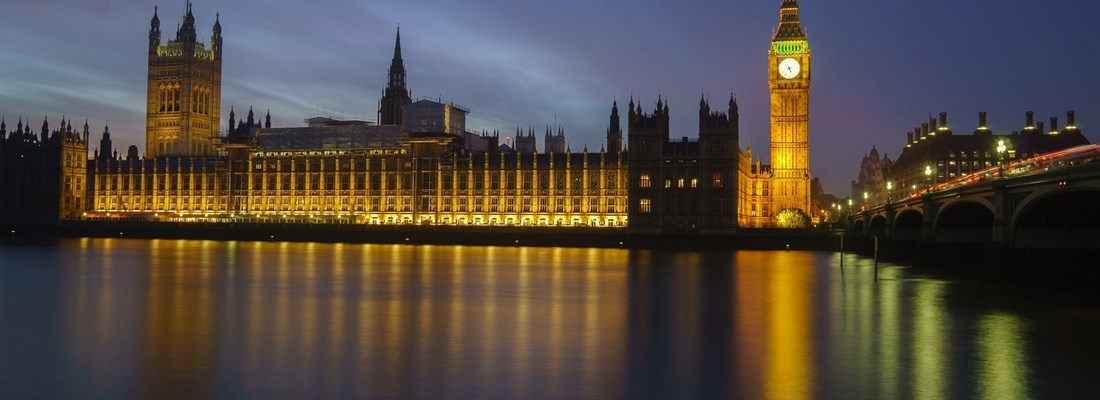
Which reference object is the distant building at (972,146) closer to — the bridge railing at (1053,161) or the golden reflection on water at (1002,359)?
the bridge railing at (1053,161)

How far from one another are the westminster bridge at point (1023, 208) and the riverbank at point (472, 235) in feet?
102

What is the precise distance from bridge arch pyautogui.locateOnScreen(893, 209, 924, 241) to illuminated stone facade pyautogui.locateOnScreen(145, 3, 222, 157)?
131m

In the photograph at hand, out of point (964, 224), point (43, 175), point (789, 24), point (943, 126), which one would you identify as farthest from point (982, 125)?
point (43, 175)

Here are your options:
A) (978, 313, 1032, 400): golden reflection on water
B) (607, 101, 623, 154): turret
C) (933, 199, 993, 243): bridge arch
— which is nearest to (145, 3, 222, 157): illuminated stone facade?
(607, 101, 623, 154): turret

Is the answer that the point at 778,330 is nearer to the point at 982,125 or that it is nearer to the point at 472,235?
the point at 472,235

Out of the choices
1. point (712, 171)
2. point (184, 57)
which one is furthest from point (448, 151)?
point (184, 57)

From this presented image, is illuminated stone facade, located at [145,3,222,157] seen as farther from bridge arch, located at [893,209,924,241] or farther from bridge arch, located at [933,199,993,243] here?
bridge arch, located at [933,199,993,243]

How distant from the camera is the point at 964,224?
63750 mm

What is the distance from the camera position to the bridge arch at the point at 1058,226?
46156 mm

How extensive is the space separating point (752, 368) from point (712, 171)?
93.6 m

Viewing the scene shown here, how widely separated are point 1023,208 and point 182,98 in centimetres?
16136

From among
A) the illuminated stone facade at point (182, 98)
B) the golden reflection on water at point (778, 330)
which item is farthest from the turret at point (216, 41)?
the golden reflection on water at point (778, 330)

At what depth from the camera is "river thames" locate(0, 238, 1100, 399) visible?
63.7ft

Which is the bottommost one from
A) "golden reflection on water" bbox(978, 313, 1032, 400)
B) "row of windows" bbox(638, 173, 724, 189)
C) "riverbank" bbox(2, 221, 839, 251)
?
"golden reflection on water" bbox(978, 313, 1032, 400)
